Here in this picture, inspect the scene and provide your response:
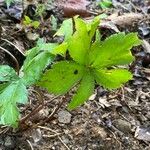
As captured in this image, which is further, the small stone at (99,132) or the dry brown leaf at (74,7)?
the dry brown leaf at (74,7)

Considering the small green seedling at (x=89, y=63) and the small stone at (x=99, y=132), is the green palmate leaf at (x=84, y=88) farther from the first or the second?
the small stone at (x=99, y=132)

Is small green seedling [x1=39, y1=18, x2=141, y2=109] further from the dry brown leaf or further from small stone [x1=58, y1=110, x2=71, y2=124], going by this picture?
the dry brown leaf

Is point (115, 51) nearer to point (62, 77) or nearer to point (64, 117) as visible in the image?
point (62, 77)

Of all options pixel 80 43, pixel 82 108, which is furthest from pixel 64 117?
pixel 80 43

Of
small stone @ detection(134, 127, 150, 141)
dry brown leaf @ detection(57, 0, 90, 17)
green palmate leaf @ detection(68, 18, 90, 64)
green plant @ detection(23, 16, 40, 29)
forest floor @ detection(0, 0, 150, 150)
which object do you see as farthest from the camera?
dry brown leaf @ detection(57, 0, 90, 17)

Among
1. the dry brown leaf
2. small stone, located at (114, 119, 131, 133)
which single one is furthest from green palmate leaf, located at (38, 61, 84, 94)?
the dry brown leaf

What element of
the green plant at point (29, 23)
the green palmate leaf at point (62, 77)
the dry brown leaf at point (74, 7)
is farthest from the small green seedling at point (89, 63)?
the dry brown leaf at point (74, 7)

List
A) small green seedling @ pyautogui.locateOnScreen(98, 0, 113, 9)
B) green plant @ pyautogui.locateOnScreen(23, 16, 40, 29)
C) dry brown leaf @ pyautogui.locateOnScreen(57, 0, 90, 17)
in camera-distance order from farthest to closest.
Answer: small green seedling @ pyautogui.locateOnScreen(98, 0, 113, 9) < dry brown leaf @ pyautogui.locateOnScreen(57, 0, 90, 17) < green plant @ pyautogui.locateOnScreen(23, 16, 40, 29)
